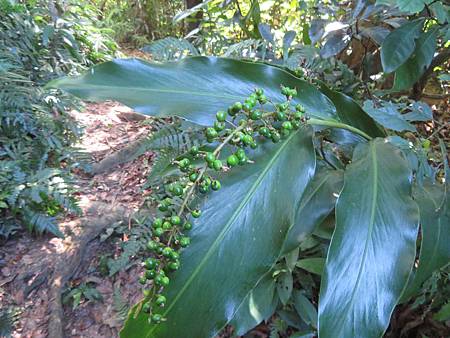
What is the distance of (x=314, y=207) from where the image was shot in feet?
2.70

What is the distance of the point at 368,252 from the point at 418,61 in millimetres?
678

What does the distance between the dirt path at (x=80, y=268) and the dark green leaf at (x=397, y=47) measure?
133cm

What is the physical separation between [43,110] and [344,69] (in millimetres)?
1931

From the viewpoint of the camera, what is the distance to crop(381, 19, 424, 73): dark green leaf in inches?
40.3

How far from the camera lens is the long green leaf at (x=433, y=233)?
80 centimetres

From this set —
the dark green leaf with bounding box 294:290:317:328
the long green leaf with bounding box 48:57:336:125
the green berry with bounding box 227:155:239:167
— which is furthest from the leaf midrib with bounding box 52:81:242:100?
the dark green leaf with bounding box 294:290:317:328

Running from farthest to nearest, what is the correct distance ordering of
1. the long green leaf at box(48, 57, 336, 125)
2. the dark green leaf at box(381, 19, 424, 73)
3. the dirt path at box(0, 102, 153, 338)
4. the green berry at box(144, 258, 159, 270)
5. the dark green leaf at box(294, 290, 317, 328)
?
1. the dirt path at box(0, 102, 153, 338)
2. the dark green leaf at box(294, 290, 317, 328)
3. the dark green leaf at box(381, 19, 424, 73)
4. the long green leaf at box(48, 57, 336, 125)
5. the green berry at box(144, 258, 159, 270)

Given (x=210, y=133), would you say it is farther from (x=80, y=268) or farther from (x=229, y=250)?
(x=80, y=268)

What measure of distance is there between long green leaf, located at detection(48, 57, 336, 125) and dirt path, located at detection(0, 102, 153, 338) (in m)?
1.13

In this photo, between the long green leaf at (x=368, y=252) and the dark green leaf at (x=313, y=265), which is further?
the dark green leaf at (x=313, y=265)

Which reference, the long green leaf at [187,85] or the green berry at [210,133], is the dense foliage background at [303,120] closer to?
the long green leaf at [187,85]

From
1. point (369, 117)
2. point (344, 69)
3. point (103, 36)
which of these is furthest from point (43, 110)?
point (369, 117)

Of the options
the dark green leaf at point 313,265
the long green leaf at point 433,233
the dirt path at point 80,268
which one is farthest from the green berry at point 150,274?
the dirt path at point 80,268

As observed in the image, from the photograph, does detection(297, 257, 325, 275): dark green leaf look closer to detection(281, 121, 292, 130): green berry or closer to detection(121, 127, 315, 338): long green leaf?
detection(121, 127, 315, 338): long green leaf
